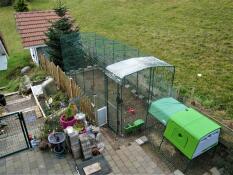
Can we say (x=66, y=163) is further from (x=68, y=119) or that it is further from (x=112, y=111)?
(x=112, y=111)

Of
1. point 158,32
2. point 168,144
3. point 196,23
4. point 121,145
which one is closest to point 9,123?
point 121,145

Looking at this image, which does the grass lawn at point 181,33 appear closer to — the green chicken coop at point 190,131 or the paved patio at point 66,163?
the green chicken coop at point 190,131

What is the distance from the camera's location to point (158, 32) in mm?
19859

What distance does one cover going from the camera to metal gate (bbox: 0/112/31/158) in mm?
8361

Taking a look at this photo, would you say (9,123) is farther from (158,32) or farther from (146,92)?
(158,32)

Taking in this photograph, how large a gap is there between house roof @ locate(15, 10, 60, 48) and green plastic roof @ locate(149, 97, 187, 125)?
32.8ft

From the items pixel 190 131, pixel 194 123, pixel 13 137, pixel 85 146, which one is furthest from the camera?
pixel 13 137

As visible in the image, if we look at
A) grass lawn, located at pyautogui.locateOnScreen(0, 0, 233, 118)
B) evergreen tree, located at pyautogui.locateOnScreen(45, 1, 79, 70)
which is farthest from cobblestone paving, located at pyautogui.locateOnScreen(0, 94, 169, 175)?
evergreen tree, located at pyautogui.locateOnScreen(45, 1, 79, 70)

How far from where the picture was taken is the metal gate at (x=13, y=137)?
27.4 ft

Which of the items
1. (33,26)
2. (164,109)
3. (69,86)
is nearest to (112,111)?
(69,86)

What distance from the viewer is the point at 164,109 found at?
8547mm

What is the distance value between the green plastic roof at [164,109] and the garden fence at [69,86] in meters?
2.38

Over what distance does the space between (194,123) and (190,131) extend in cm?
41

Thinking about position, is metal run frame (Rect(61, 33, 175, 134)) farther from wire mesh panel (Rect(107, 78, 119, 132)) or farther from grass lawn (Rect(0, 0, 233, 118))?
grass lawn (Rect(0, 0, 233, 118))
